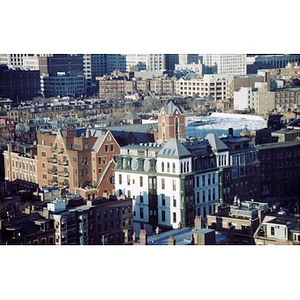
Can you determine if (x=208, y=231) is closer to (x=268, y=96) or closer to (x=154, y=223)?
(x=154, y=223)

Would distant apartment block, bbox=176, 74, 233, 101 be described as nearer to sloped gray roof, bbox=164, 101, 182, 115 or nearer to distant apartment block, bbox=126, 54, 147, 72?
distant apartment block, bbox=126, 54, 147, 72

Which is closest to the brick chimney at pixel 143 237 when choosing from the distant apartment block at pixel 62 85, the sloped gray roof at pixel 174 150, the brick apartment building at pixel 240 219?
the brick apartment building at pixel 240 219

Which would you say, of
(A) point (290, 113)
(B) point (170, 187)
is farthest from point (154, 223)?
(A) point (290, 113)

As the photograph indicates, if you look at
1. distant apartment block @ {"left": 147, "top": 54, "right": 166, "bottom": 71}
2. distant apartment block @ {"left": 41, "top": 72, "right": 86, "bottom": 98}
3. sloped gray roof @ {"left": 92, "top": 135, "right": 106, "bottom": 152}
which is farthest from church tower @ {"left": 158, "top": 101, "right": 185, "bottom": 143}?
distant apartment block @ {"left": 147, "top": 54, "right": 166, "bottom": 71}

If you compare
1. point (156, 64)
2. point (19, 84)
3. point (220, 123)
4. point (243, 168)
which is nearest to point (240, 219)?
point (243, 168)

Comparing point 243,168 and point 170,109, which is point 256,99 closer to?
point 170,109

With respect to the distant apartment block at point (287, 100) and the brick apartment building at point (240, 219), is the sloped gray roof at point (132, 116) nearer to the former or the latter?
the distant apartment block at point (287, 100)
